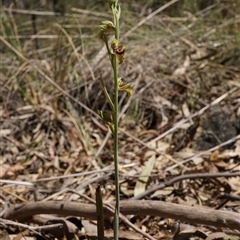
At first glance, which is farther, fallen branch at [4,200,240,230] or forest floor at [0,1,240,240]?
forest floor at [0,1,240,240]

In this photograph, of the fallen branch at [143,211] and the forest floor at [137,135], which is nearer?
the fallen branch at [143,211]

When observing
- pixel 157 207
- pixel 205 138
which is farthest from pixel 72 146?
pixel 157 207

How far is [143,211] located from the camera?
1507 mm

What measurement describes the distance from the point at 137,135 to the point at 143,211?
1.03 metres

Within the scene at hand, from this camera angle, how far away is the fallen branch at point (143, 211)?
4.56ft

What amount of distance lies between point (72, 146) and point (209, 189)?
78cm

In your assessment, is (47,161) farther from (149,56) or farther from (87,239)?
(149,56)

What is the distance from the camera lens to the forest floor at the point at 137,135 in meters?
1.71

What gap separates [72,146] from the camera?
2.49 meters

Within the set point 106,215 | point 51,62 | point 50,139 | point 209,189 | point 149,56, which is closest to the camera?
point 106,215

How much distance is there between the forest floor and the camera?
5.60 ft

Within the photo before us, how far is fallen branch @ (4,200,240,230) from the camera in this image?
139 cm

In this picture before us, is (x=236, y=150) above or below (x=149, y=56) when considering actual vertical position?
below

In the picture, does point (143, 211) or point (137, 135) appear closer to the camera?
point (143, 211)
